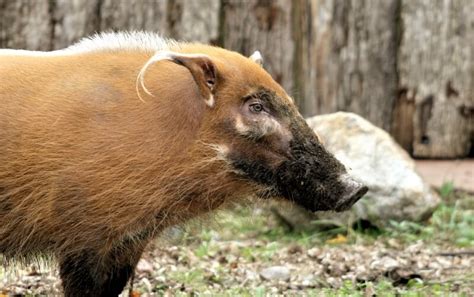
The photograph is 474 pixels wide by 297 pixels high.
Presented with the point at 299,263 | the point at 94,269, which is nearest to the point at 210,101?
the point at 94,269

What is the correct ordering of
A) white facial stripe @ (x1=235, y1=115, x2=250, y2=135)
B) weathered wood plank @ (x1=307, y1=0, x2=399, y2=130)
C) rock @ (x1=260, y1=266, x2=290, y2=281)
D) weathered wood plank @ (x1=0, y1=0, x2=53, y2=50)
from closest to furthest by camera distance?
white facial stripe @ (x1=235, y1=115, x2=250, y2=135)
rock @ (x1=260, y1=266, x2=290, y2=281)
weathered wood plank @ (x1=0, y1=0, x2=53, y2=50)
weathered wood plank @ (x1=307, y1=0, x2=399, y2=130)

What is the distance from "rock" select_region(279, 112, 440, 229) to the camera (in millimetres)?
7941

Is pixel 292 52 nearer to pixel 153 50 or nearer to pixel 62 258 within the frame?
pixel 153 50

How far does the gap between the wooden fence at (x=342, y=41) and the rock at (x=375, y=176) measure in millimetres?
700

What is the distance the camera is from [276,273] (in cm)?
691

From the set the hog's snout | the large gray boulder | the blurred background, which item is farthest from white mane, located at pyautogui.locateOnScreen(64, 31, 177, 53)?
the large gray boulder

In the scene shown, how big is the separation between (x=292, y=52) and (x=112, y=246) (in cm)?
367

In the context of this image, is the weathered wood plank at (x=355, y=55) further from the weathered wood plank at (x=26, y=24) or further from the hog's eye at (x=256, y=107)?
the hog's eye at (x=256, y=107)

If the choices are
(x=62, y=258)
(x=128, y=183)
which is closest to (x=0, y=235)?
(x=62, y=258)

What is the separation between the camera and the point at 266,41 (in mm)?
8758

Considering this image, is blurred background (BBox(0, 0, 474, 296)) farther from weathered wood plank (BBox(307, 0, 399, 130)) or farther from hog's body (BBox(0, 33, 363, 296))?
hog's body (BBox(0, 33, 363, 296))

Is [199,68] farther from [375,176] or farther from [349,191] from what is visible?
[375,176]

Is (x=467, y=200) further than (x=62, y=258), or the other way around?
(x=467, y=200)

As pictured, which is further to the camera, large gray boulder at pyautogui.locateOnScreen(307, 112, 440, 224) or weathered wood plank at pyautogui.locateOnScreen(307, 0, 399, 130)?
weathered wood plank at pyautogui.locateOnScreen(307, 0, 399, 130)
